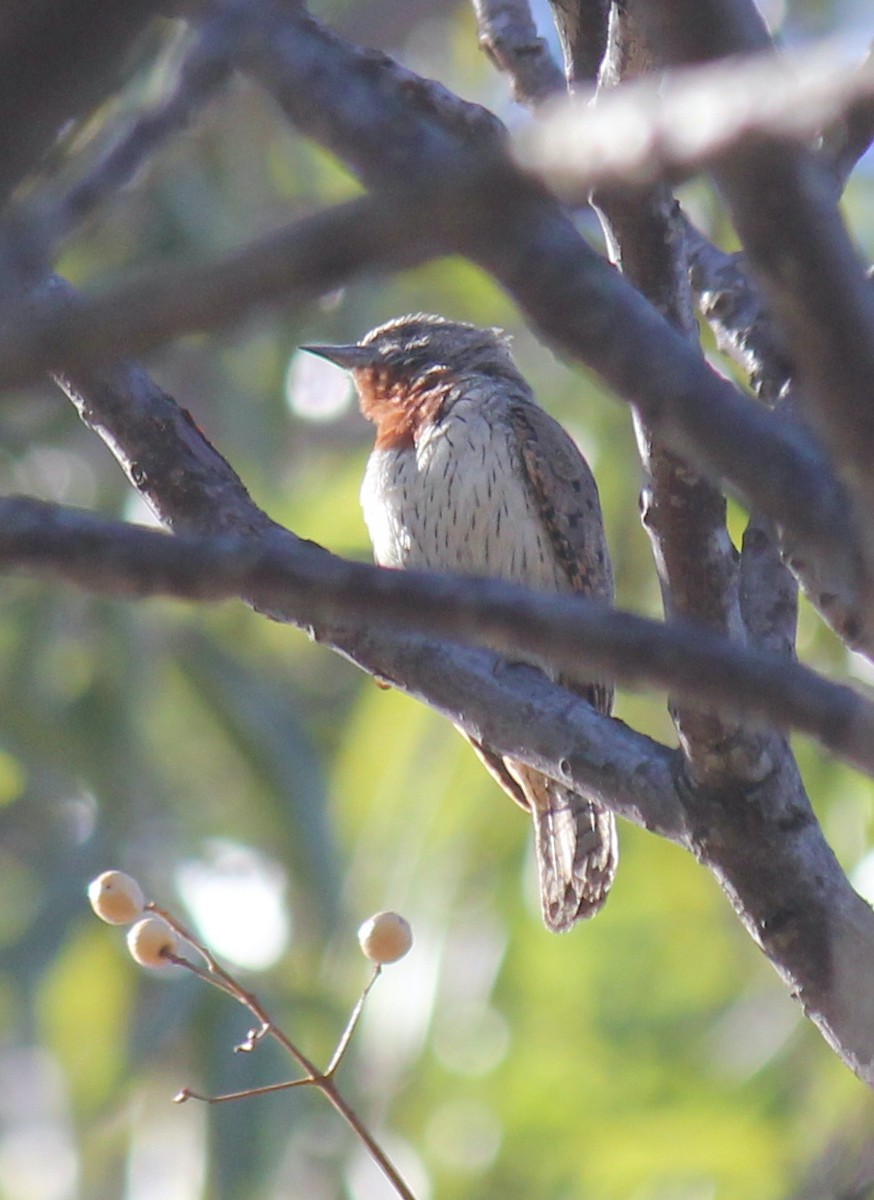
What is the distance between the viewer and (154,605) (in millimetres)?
6539

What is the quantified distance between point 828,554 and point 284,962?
16.8 ft

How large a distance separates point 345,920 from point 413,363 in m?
1.88

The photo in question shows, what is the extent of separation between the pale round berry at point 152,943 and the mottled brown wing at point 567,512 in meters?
2.01

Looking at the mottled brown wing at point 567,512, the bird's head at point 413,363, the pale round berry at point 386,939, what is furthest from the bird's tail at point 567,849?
the pale round berry at point 386,939

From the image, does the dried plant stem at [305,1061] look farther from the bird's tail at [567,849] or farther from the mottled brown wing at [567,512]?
the mottled brown wing at [567,512]

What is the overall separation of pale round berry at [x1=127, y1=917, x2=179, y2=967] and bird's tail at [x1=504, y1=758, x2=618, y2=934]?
1.52 metres

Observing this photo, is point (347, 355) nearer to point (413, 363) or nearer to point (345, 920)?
point (413, 363)

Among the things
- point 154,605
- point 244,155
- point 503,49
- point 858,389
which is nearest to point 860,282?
point 858,389

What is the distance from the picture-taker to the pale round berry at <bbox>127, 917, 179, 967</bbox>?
2.54m

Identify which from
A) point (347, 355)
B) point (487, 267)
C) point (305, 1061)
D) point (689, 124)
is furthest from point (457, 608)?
point (347, 355)

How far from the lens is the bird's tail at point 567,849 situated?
393cm

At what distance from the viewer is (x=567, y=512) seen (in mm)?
4484

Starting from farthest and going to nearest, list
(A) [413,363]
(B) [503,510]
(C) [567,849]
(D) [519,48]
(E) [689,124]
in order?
1. (A) [413,363]
2. (B) [503,510]
3. (C) [567,849]
4. (D) [519,48]
5. (E) [689,124]

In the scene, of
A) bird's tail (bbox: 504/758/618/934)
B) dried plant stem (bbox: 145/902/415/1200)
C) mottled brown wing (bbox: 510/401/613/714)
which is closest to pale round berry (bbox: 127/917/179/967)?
dried plant stem (bbox: 145/902/415/1200)
